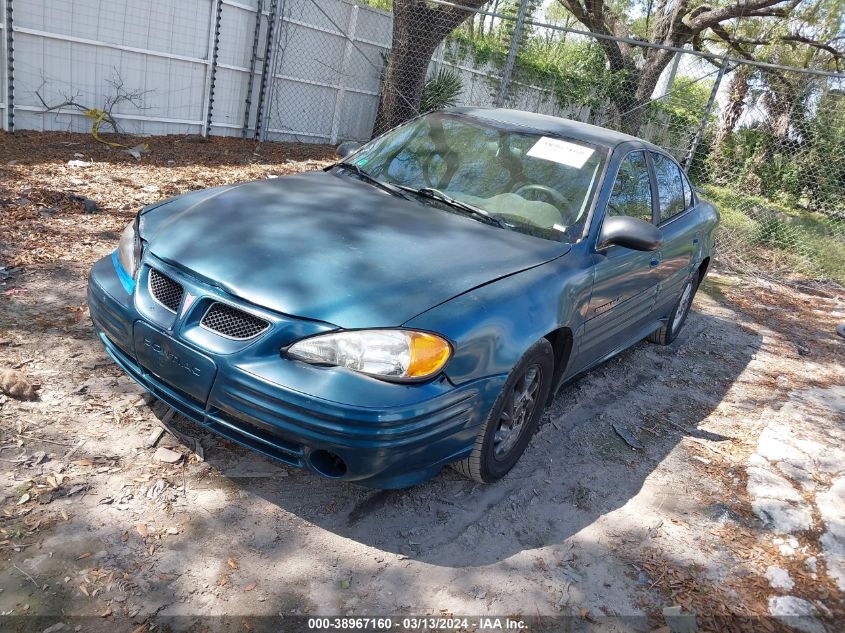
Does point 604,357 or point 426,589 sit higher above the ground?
point 604,357

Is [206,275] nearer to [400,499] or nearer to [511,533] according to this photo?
[400,499]

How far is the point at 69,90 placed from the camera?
9148mm

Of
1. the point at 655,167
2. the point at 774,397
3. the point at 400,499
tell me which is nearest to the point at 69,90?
the point at 655,167

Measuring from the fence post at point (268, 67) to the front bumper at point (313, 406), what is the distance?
31.4 ft

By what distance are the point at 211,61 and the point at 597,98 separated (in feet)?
30.7

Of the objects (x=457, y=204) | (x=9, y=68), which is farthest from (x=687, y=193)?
(x=9, y=68)

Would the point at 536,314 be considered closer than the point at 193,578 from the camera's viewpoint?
No

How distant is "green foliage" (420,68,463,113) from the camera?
1422 cm

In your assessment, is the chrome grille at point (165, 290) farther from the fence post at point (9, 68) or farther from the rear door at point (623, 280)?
the fence post at point (9, 68)

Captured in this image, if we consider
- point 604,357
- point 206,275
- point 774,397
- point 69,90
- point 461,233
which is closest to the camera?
point 206,275

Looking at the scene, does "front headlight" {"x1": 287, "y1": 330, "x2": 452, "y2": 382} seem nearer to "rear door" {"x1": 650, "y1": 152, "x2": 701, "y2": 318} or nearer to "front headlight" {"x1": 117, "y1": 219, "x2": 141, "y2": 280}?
"front headlight" {"x1": 117, "y1": 219, "x2": 141, "y2": 280}

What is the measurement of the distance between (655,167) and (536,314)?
7.09 feet

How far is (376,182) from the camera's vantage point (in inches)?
157

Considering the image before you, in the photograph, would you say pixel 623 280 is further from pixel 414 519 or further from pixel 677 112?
pixel 677 112
